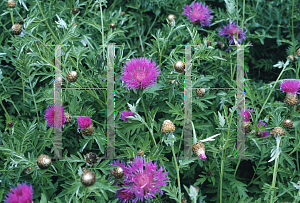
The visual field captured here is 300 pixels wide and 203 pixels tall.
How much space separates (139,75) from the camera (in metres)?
1.45

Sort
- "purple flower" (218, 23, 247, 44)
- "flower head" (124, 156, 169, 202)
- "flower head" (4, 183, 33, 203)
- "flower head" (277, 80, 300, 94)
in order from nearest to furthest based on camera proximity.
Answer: "flower head" (4, 183, 33, 203), "flower head" (124, 156, 169, 202), "flower head" (277, 80, 300, 94), "purple flower" (218, 23, 247, 44)

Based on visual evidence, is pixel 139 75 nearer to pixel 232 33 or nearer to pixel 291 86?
pixel 291 86

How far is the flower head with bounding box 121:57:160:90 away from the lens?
1.45m

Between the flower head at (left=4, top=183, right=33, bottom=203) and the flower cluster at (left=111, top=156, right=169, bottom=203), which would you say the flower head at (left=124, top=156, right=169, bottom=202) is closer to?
the flower cluster at (left=111, top=156, right=169, bottom=203)

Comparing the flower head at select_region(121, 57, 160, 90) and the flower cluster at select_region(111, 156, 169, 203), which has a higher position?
the flower head at select_region(121, 57, 160, 90)

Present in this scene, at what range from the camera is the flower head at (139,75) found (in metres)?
1.45

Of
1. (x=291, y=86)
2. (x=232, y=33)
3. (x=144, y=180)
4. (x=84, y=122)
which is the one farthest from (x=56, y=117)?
(x=232, y=33)

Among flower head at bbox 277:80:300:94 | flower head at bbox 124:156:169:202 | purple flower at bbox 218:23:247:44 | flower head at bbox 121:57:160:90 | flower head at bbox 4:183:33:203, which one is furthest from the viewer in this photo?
purple flower at bbox 218:23:247:44

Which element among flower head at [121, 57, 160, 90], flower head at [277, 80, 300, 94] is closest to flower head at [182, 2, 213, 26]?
flower head at [277, 80, 300, 94]

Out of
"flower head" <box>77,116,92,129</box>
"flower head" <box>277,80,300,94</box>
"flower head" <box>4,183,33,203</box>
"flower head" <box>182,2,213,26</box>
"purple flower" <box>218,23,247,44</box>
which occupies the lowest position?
"flower head" <box>4,183,33,203</box>

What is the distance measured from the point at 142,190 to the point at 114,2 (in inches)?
67.5

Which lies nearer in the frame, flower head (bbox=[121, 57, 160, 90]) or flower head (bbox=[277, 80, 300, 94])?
flower head (bbox=[121, 57, 160, 90])

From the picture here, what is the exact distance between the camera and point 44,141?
169 centimetres

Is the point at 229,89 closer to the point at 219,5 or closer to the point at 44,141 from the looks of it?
the point at 44,141
